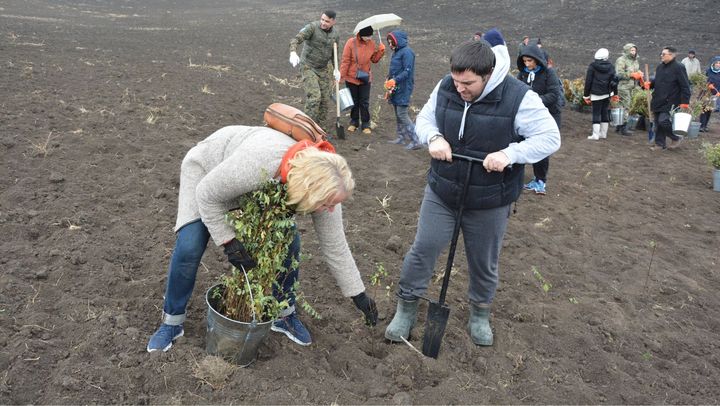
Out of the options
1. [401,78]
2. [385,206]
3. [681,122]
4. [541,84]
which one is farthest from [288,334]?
[681,122]

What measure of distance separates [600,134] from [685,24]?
577 inches

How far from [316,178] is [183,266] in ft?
3.21

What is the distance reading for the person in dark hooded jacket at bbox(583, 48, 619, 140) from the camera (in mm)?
9812

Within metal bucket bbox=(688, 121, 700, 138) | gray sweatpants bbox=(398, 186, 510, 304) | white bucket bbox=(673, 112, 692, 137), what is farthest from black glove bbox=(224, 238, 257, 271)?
metal bucket bbox=(688, 121, 700, 138)

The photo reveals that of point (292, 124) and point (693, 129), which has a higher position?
point (292, 124)

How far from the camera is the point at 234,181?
282 centimetres

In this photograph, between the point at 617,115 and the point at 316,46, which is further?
the point at 617,115

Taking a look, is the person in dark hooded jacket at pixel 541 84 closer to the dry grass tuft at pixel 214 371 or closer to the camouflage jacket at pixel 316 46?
the camouflage jacket at pixel 316 46

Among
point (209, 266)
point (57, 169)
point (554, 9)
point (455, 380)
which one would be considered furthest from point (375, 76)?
point (554, 9)

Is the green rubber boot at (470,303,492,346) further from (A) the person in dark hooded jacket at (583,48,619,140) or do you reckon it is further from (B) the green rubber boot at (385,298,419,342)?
(A) the person in dark hooded jacket at (583,48,619,140)

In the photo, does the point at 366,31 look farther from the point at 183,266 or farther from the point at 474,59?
the point at 183,266

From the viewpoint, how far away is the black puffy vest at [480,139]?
326 centimetres

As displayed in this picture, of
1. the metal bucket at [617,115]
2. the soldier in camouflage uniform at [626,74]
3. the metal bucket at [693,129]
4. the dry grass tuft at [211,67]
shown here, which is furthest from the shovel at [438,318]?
the dry grass tuft at [211,67]

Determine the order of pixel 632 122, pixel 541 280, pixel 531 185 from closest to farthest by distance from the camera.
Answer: pixel 541 280, pixel 531 185, pixel 632 122
